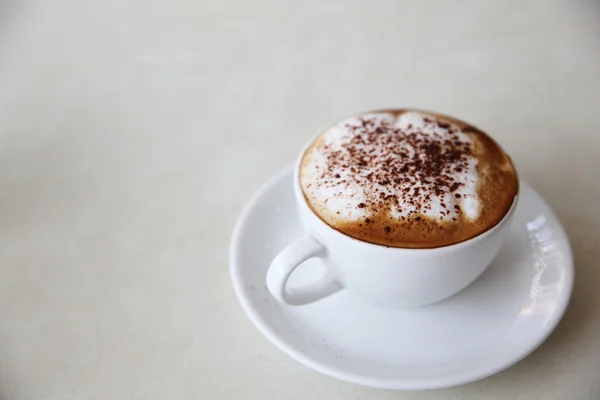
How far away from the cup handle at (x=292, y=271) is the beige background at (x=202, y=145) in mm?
95

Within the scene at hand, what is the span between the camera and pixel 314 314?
0.74m

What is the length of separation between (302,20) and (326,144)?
0.75 metres

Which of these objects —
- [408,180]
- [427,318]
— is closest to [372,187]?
[408,180]

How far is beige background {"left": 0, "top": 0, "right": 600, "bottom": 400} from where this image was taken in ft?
2.37

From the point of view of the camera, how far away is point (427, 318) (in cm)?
73

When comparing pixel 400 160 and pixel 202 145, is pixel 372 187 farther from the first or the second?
pixel 202 145

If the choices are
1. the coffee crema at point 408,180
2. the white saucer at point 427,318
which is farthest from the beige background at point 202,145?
the coffee crema at point 408,180

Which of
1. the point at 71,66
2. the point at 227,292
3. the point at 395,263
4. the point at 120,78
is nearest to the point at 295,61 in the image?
the point at 120,78

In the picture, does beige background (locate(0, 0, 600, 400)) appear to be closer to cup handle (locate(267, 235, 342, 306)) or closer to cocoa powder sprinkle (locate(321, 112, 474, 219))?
cup handle (locate(267, 235, 342, 306))

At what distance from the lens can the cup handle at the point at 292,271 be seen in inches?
26.0

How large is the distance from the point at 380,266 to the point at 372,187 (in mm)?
93

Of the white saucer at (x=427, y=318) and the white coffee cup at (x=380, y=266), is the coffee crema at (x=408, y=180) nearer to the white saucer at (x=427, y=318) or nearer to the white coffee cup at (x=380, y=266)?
the white coffee cup at (x=380, y=266)

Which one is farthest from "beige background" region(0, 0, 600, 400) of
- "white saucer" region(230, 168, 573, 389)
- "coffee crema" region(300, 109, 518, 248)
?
"coffee crema" region(300, 109, 518, 248)

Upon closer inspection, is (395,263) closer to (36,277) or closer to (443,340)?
(443,340)
